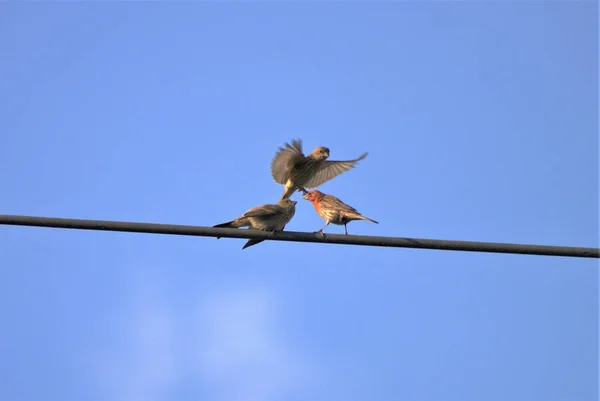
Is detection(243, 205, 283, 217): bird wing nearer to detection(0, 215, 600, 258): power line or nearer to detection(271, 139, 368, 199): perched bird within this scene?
detection(0, 215, 600, 258): power line

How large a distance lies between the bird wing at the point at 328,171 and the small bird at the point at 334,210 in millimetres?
1667

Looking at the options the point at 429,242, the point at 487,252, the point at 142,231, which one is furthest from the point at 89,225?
the point at 487,252

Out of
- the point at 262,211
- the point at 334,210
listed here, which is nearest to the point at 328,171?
the point at 334,210

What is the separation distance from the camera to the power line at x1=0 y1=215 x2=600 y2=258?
7.75 m

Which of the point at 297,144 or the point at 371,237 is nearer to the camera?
the point at 371,237

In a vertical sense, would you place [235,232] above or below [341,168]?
below

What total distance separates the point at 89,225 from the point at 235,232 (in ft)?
4.69

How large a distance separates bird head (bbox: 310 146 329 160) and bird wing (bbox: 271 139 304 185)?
0.24 m

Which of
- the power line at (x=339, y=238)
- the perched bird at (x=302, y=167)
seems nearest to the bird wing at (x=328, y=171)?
the perched bird at (x=302, y=167)

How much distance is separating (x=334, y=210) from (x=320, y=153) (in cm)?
197

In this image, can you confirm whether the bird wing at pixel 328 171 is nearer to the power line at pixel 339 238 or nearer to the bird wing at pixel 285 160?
the bird wing at pixel 285 160

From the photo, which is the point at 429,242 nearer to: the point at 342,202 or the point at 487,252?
the point at 487,252

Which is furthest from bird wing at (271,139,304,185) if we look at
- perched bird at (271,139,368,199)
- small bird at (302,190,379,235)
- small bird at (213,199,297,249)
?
small bird at (213,199,297,249)

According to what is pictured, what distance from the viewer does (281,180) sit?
47.1ft
